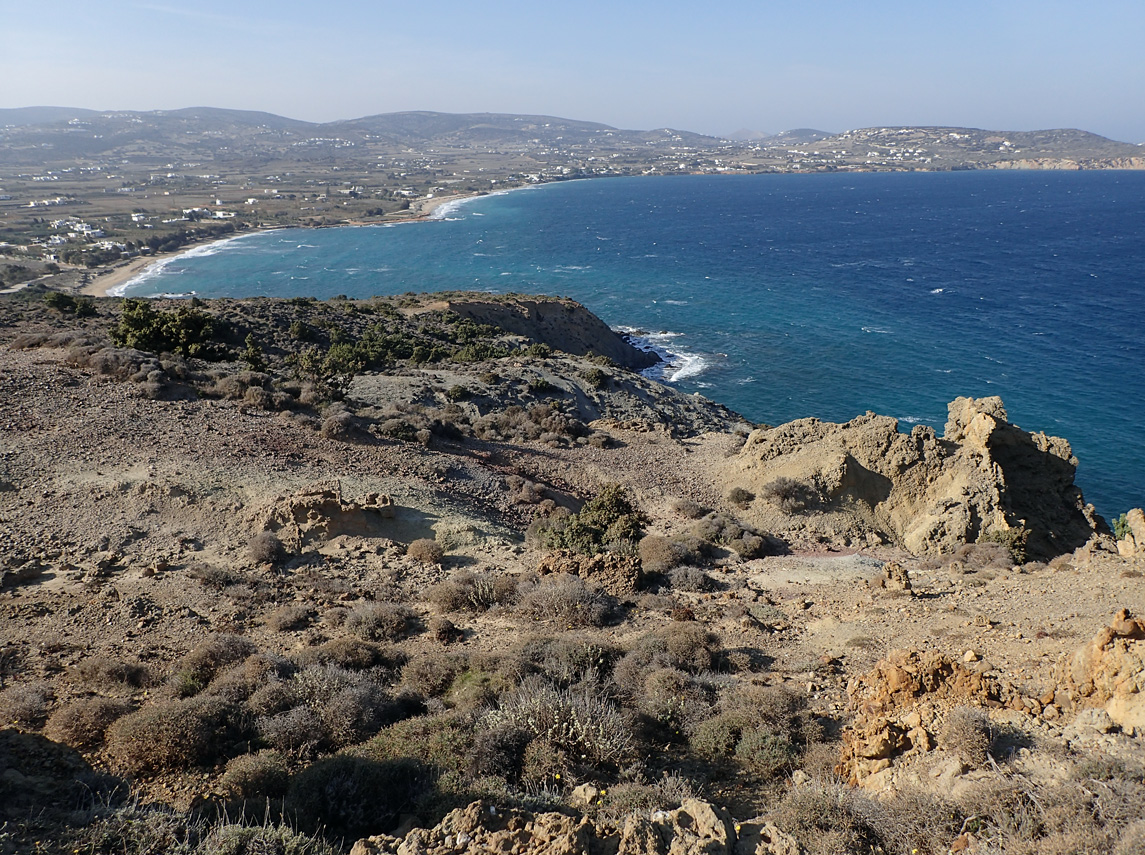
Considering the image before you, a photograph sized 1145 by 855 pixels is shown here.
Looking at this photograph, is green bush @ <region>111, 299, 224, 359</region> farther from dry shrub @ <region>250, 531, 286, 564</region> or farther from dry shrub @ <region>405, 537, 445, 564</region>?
dry shrub @ <region>405, 537, 445, 564</region>

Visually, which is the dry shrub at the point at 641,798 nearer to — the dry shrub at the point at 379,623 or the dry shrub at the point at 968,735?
the dry shrub at the point at 968,735

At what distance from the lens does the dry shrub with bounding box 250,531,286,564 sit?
12.6m

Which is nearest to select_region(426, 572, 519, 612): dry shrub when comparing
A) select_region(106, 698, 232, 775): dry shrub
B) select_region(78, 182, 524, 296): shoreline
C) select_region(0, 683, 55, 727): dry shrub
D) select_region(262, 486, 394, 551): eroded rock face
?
select_region(262, 486, 394, 551): eroded rock face

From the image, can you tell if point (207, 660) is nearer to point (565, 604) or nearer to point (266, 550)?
point (266, 550)

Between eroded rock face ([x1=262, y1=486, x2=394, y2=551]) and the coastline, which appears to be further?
the coastline

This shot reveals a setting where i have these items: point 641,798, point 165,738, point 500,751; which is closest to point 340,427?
point 165,738

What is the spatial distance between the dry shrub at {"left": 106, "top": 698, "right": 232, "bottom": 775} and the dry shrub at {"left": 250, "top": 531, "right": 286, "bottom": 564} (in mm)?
5515

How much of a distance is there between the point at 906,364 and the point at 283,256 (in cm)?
8351

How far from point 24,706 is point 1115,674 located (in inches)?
462

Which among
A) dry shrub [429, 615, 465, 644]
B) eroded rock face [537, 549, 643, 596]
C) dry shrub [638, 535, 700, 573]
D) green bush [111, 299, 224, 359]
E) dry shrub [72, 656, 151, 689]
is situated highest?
green bush [111, 299, 224, 359]

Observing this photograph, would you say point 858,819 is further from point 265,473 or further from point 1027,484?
point 1027,484

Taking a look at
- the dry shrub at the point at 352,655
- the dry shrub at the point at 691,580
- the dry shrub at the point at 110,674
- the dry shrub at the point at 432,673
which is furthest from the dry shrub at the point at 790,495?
the dry shrub at the point at 110,674

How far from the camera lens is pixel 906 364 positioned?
158 ft

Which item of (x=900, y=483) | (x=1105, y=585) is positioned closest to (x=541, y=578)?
(x=1105, y=585)
